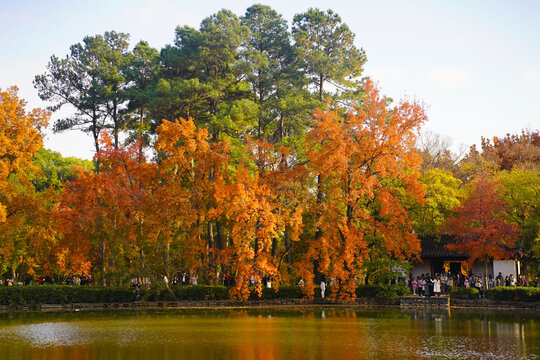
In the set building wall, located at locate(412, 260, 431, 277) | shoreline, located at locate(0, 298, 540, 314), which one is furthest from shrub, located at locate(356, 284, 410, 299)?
building wall, located at locate(412, 260, 431, 277)

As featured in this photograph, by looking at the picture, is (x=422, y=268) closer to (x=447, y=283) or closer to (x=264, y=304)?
(x=447, y=283)

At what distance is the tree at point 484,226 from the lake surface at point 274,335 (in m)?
6.90

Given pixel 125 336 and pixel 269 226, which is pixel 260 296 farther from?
pixel 125 336

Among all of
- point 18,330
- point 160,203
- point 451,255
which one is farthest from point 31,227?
point 451,255

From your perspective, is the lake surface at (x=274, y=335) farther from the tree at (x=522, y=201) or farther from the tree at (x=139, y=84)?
the tree at (x=139, y=84)

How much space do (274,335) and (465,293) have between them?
1884cm

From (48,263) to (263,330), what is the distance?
82.3 ft

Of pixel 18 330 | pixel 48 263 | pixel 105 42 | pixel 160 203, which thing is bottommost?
pixel 18 330

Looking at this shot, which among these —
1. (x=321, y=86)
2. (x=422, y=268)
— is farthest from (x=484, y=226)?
(x=321, y=86)

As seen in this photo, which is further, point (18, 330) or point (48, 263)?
point (48, 263)

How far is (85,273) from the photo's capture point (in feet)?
138

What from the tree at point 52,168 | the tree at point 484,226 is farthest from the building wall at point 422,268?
the tree at point 52,168

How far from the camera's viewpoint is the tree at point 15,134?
3528cm

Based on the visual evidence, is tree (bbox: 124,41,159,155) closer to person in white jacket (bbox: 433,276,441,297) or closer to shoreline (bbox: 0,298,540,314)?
shoreline (bbox: 0,298,540,314)
